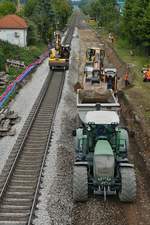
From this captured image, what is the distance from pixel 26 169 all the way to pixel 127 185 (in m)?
4.73

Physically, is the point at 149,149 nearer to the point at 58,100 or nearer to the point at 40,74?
the point at 58,100

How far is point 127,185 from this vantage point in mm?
13648

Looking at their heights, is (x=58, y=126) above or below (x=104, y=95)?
below

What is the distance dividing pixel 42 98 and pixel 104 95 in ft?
28.6

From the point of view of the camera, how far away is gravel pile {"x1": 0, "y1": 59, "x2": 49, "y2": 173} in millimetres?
19303

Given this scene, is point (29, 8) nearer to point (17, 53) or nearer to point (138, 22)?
point (17, 53)

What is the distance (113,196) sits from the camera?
14.5 metres

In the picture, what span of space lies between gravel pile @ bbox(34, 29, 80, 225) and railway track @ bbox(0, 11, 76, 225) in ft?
0.93

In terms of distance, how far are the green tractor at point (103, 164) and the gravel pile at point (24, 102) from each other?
13.9ft

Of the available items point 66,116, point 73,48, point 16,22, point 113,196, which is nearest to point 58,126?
point 66,116

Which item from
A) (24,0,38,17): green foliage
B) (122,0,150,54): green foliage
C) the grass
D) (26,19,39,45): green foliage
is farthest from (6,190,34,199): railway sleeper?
(24,0,38,17): green foliage

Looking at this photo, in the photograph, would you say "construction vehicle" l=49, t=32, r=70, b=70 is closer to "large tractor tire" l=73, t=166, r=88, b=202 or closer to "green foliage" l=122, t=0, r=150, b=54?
"green foliage" l=122, t=0, r=150, b=54

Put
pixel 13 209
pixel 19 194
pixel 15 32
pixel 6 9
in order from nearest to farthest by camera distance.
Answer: pixel 13 209, pixel 19 194, pixel 15 32, pixel 6 9

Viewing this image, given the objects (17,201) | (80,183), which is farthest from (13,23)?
(80,183)
